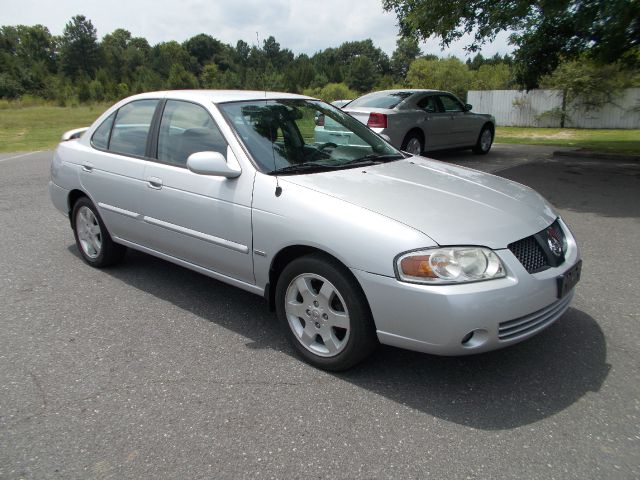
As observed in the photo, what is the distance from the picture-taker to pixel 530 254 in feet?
10.1

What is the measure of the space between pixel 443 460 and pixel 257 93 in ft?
10.4

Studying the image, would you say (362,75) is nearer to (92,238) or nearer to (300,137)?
(92,238)

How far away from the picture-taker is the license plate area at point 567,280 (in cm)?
308

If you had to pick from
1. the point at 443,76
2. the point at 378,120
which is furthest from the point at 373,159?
the point at 443,76

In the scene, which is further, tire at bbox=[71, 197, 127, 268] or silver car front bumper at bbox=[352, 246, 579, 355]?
tire at bbox=[71, 197, 127, 268]

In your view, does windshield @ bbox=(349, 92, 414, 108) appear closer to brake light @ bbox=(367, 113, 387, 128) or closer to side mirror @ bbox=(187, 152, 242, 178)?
brake light @ bbox=(367, 113, 387, 128)

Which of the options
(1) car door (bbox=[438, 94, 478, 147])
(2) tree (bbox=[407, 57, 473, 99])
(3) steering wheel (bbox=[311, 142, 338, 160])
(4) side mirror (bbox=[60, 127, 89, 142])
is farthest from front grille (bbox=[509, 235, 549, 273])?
(2) tree (bbox=[407, 57, 473, 99])

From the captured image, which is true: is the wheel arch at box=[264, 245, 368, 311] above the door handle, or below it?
below

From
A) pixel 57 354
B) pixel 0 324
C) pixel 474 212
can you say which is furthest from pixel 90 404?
pixel 474 212

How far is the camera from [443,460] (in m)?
2.50

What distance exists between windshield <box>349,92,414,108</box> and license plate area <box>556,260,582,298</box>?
8010 millimetres

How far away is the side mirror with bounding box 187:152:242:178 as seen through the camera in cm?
352

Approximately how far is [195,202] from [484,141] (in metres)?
11.1

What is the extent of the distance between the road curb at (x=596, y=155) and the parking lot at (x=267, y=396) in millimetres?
8497
